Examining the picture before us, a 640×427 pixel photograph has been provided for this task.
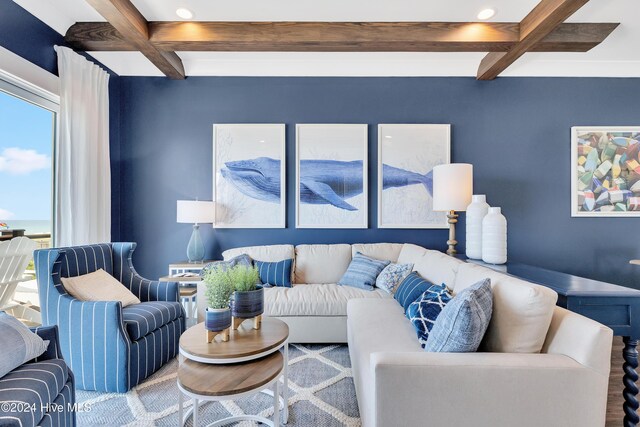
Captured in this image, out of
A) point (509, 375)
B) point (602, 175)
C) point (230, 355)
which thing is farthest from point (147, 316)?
point (602, 175)

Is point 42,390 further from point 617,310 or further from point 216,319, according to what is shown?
point 617,310

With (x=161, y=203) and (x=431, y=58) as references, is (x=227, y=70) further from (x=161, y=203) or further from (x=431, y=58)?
(x=431, y=58)

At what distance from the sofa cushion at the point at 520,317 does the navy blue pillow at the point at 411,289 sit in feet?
2.31

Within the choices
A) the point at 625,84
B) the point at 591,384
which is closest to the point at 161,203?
the point at 591,384

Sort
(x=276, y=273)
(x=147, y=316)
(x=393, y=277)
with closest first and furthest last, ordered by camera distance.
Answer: (x=147, y=316)
(x=393, y=277)
(x=276, y=273)

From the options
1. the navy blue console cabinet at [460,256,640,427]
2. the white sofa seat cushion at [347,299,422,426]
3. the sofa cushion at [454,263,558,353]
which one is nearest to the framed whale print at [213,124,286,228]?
the white sofa seat cushion at [347,299,422,426]

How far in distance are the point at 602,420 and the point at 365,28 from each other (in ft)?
9.44

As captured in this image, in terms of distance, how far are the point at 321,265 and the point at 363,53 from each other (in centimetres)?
232

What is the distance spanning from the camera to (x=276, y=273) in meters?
2.94

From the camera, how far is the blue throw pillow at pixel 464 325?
128 centimetres

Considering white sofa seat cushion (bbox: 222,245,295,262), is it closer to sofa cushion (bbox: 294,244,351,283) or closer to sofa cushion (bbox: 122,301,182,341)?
sofa cushion (bbox: 294,244,351,283)

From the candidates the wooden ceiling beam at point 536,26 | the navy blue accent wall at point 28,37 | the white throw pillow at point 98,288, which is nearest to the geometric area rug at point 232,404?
the white throw pillow at point 98,288

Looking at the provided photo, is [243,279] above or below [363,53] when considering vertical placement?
below

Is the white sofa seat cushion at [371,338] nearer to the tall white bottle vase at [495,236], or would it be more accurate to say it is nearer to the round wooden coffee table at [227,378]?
the round wooden coffee table at [227,378]
